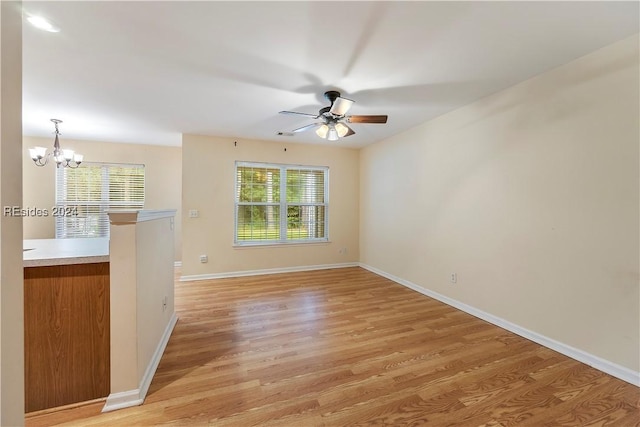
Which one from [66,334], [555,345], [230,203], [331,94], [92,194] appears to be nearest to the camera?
[66,334]

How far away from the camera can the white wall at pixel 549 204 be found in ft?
6.35

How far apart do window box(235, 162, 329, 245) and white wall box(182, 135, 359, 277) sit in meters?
0.15

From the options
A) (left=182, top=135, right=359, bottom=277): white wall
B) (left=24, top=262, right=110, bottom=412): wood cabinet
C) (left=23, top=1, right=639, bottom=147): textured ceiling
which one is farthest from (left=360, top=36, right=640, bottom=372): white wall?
(left=24, top=262, right=110, bottom=412): wood cabinet

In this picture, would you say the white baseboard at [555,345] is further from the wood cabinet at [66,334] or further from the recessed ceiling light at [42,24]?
the recessed ceiling light at [42,24]

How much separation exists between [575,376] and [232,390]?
2.56 metres

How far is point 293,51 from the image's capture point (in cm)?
205

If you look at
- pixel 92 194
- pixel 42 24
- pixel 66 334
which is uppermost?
pixel 42 24

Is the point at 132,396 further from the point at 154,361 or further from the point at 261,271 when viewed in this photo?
the point at 261,271

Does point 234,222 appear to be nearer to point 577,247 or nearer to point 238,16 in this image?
point 238,16

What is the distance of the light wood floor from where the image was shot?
61.6 inches

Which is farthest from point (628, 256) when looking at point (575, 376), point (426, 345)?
point (426, 345)

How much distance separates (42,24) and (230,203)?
3.16 m

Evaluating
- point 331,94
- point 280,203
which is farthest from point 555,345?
point 280,203

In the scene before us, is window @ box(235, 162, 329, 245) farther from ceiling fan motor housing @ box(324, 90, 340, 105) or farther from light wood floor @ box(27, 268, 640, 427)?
ceiling fan motor housing @ box(324, 90, 340, 105)
